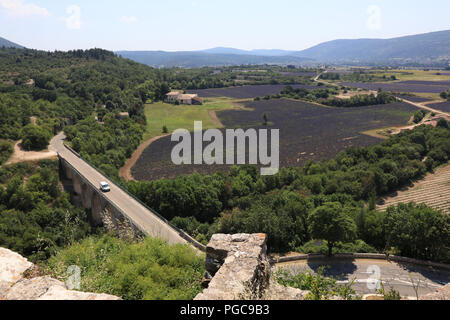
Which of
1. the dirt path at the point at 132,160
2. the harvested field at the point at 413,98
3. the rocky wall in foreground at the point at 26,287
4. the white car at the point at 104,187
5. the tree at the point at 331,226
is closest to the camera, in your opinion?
the rocky wall in foreground at the point at 26,287

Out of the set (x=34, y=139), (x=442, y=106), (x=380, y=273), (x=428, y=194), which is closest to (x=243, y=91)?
(x=442, y=106)

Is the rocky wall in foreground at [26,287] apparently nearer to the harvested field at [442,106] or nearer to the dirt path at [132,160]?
the dirt path at [132,160]

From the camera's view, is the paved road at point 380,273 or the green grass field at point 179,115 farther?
the green grass field at point 179,115

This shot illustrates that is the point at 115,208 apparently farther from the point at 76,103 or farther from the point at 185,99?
the point at 185,99

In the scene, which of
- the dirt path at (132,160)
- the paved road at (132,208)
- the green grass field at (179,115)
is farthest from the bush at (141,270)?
the green grass field at (179,115)

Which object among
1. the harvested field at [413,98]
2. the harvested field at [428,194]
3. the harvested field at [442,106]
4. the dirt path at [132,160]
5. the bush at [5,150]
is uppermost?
the harvested field at [413,98]

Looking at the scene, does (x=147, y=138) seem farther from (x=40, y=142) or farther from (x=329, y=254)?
(x=329, y=254)

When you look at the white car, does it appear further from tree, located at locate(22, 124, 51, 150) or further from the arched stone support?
tree, located at locate(22, 124, 51, 150)

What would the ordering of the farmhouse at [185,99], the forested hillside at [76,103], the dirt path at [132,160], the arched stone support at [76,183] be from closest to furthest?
the arched stone support at [76,183] → the dirt path at [132,160] → the forested hillside at [76,103] → the farmhouse at [185,99]
